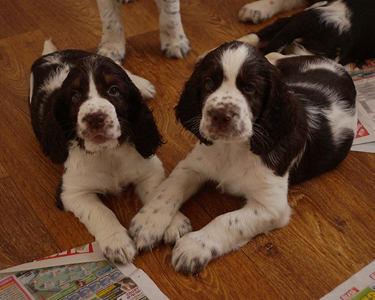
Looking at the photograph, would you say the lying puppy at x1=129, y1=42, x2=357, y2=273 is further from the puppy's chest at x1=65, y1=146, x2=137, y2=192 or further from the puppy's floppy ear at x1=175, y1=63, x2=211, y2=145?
the puppy's chest at x1=65, y1=146, x2=137, y2=192

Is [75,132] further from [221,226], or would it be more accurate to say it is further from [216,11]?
[216,11]

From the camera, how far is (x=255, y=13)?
370 cm

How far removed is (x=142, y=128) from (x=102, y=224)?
50 cm

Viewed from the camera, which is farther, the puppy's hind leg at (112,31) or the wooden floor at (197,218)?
the puppy's hind leg at (112,31)

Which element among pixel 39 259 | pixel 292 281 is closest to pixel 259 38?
pixel 292 281

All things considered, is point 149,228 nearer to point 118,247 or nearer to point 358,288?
point 118,247

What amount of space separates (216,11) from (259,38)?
71 centimetres

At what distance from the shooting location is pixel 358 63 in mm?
3340

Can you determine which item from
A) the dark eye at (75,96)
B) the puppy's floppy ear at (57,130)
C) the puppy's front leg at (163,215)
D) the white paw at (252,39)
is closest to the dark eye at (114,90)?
the dark eye at (75,96)

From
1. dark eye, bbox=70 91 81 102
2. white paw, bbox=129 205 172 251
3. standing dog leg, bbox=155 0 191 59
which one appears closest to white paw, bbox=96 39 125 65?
standing dog leg, bbox=155 0 191 59

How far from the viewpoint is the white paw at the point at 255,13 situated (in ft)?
12.2

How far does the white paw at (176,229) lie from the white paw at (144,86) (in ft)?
3.52

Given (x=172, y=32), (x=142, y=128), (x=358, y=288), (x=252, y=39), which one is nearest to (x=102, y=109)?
(x=142, y=128)

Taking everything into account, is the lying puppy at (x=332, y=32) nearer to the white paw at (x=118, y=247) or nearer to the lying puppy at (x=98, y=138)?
the lying puppy at (x=98, y=138)
